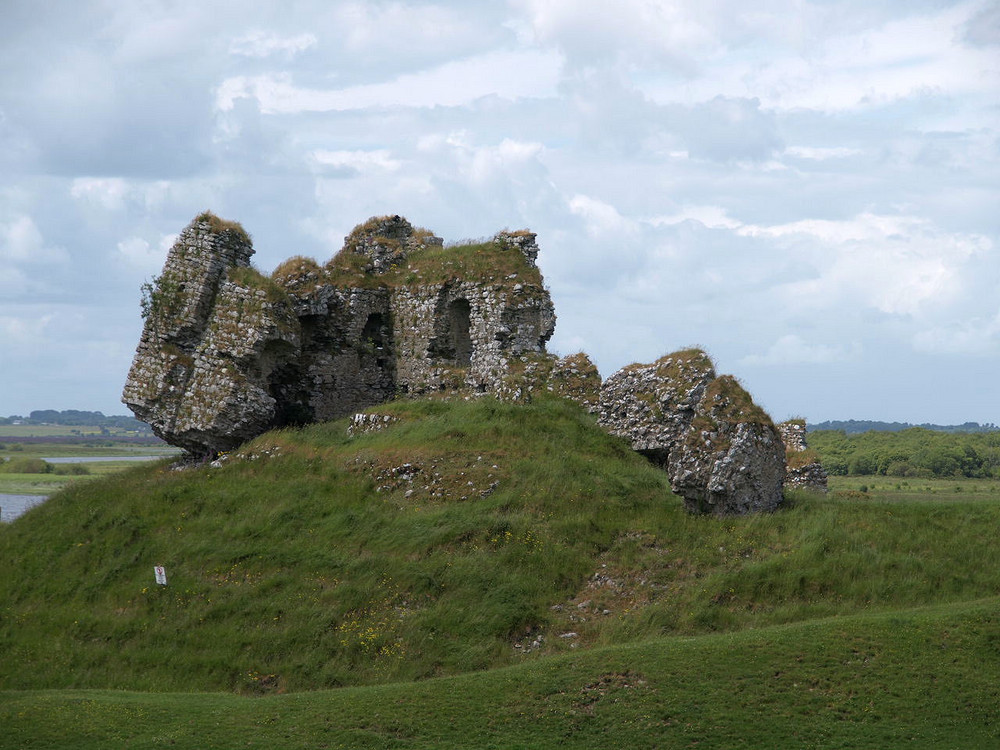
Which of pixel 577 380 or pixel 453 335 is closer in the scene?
pixel 577 380

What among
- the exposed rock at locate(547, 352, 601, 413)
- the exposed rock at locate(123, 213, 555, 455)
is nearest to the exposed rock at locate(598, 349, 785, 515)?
the exposed rock at locate(547, 352, 601, 413)

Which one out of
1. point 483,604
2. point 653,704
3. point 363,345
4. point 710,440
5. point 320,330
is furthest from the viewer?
point 363,345

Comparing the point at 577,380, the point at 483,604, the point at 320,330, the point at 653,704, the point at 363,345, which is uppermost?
the point at 320,330

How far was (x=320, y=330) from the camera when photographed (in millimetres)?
34750

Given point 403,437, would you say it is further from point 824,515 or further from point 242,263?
point 824,515

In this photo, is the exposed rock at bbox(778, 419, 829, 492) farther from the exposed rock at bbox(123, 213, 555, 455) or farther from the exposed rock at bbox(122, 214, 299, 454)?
the exposed rock at bbox(122, 214, 299, 454)

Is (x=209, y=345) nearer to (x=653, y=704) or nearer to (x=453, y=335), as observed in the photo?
(x=453, y=335)

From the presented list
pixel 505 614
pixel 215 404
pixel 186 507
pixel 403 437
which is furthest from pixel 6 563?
pixel 505 614

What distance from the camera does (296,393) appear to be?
34.5 meters

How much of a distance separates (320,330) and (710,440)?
1576cm

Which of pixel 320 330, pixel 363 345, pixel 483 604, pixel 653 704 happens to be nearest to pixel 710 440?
pixel 483 604

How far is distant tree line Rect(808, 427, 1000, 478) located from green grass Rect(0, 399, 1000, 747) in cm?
1647

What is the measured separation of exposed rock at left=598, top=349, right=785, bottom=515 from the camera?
2395 cm

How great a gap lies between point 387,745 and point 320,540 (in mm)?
9521
